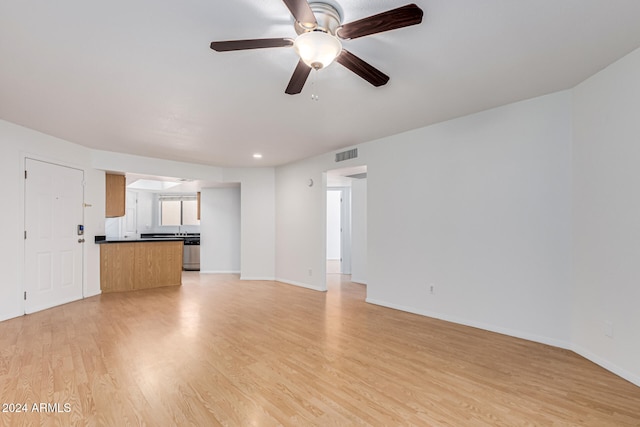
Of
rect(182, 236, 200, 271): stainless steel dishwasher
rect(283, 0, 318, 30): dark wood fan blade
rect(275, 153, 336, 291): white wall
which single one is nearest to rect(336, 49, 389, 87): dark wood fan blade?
rect(283, 0, 318, 30): dark wood fan blade

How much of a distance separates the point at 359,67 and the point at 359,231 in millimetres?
4812

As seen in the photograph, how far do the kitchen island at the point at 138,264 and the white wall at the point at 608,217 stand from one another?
638cm

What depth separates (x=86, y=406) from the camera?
2066 millimetres

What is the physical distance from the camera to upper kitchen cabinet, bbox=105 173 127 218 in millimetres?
5805

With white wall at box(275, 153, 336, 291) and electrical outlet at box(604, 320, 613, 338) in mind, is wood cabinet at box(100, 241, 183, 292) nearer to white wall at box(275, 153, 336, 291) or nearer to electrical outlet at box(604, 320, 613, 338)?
white wall at box(275, 153, 336, 291)

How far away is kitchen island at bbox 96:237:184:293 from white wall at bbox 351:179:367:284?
367 cm

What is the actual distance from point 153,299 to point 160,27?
4367 millimetres

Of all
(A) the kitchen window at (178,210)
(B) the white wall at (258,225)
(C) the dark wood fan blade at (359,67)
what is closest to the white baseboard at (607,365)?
(C) the dark wood fan blade at (359,67)

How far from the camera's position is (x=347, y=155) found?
205 inches

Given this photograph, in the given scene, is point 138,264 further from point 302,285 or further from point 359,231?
point 359,231

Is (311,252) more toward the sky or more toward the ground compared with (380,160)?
more toward the ground

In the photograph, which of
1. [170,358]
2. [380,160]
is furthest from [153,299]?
[380,160]

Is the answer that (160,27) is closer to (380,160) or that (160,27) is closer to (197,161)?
(380,160)

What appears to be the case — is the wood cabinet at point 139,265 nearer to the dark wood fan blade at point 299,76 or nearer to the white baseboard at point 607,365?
the dark wood fan blade at point 299,76
